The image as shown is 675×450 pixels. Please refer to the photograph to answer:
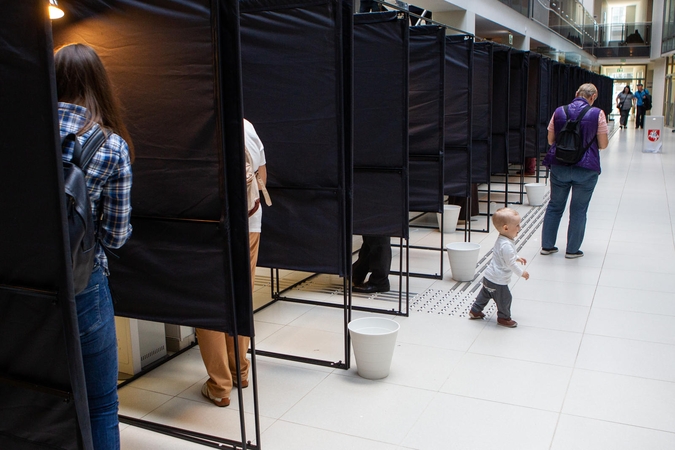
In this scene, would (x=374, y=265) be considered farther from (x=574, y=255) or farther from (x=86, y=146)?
(x=86, y=146)

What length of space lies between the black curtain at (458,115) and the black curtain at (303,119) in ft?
8.58

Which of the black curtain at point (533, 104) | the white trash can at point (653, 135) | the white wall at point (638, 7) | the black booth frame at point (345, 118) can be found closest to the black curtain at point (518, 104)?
the black curtain at point (533, 104)

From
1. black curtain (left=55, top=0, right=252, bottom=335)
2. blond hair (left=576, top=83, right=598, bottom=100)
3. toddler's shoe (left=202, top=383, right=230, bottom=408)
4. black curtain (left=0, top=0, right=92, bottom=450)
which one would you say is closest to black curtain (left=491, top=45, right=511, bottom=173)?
blond hair (left=576, top=83, right=598, bottom=100)

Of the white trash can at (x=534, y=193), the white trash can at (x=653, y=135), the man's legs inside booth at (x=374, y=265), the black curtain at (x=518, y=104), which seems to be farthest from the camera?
the white trash can at (x=653, y=135)

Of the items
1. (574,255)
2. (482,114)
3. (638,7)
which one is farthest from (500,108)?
(638,7)

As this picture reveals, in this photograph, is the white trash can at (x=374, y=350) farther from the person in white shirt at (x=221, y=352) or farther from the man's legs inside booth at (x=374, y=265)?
the man's legs inside booth at (x=374, y=265)

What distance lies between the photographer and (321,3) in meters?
3.39

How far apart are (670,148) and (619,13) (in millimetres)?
26658

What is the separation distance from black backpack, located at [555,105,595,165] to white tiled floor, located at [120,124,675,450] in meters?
1.09

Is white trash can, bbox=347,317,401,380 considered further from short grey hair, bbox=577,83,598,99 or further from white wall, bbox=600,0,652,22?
white wall, bbox=600,0,652,22

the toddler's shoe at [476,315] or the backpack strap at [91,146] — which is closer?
the backpack strap at [91,146]

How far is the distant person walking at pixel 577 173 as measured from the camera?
5641 millimetres

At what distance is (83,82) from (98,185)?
315mm

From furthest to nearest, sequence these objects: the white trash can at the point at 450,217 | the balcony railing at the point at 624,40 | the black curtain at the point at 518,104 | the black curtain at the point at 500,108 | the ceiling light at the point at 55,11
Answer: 1. the balcony railing at the point at 624,40
2. the black curtain at the point at 518,104
3. the black curtain at the point at 500,108
4. the white trash can at the point at 450,217
5. the ceiling light at the point at 55,11
